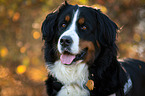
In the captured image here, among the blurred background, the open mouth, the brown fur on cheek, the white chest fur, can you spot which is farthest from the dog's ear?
the blurred background

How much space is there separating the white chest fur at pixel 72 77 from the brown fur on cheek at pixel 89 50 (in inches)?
4.2

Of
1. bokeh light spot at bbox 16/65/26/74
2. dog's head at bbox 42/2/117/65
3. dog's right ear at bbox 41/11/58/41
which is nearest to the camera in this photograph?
dog's head at bbox 42/2/117/65

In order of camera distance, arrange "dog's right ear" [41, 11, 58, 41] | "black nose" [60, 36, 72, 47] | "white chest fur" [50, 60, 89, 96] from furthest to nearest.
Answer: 1. "dog's right ear" [41, 11, 58, 41]
2. "white chest fur" [50, 60, 89, 96]
3. "black nose" [60, 36, 72, 47]

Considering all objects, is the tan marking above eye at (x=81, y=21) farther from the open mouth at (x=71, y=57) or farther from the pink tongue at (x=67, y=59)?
the pink tongue at (x=67, y=59)

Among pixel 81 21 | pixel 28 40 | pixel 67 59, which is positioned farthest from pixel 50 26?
pixel 28 40

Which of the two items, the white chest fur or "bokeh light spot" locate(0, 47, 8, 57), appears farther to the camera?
"bokeh light spot" locate(0, 47, 8, 57)

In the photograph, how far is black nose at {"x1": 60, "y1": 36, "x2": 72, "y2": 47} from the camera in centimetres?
257

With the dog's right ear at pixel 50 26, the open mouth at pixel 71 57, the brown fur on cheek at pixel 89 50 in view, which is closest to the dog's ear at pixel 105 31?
the brown fur on cheek at pixel 89 50

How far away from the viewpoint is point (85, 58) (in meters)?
2.81

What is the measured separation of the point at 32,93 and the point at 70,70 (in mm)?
3105

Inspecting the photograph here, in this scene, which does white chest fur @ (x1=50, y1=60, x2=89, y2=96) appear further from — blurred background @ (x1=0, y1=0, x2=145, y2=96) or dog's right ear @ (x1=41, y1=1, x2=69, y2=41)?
blurred background @ (x1=0, y1=0, x2=145, y2=96)

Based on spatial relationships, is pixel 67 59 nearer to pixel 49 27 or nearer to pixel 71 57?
pixel 71 57

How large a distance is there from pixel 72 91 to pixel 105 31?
3.32 ft

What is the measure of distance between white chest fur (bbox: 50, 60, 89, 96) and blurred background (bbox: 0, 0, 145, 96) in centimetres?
246
